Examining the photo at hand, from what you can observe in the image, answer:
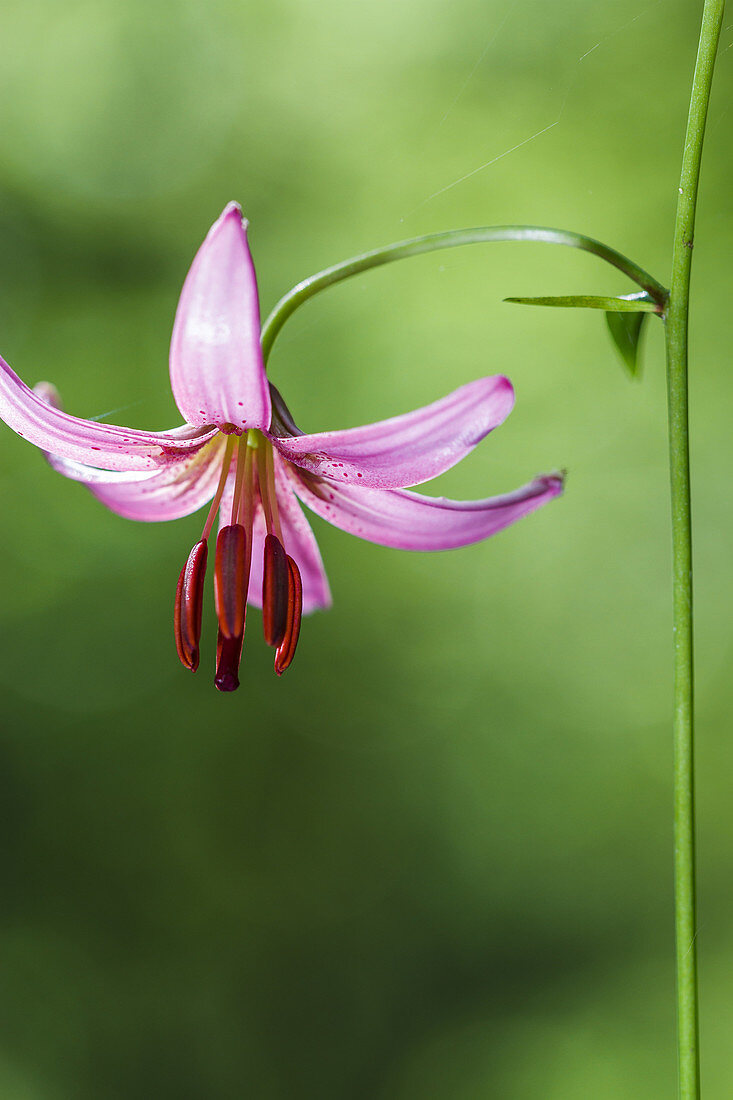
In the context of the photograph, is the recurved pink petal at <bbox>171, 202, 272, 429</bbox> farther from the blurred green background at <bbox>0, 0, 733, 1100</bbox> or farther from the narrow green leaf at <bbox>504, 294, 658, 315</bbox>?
the blurred green background at <bbox>0, 0, 733, 1100</bbox>

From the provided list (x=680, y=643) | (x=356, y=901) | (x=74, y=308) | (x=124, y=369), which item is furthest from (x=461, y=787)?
(x=680, y=643)

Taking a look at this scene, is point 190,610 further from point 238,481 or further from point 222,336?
point 222,336

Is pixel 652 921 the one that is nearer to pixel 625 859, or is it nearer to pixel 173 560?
pixel 625 859

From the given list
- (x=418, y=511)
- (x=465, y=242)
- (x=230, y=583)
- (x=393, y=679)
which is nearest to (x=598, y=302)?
(x=465, y=242)

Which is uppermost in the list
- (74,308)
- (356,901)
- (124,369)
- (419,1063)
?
(74,308)

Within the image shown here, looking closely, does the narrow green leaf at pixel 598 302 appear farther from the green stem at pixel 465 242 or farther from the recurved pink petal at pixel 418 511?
the recurved pink petal at pixel 418 511

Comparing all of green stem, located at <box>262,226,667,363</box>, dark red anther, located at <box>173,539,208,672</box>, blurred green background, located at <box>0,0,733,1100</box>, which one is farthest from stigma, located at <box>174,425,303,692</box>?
blurred green background, located at <box>0,0,733,1100</box>
